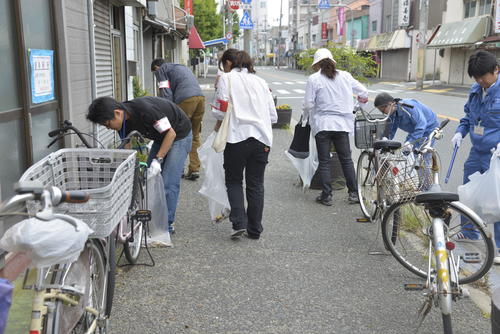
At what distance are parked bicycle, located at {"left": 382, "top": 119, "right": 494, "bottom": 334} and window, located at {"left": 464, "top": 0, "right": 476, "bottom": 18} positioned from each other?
31.9 meters

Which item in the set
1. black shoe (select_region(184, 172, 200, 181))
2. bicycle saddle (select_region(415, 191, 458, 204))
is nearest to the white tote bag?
bicycle saddle (select_region(415, 191, 458, 204))

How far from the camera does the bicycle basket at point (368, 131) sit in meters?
5.67

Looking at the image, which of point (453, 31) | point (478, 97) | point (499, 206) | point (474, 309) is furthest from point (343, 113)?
point (453, 31)

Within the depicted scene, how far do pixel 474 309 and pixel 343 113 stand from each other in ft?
Result: 10.0

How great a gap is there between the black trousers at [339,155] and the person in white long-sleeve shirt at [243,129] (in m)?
1.46

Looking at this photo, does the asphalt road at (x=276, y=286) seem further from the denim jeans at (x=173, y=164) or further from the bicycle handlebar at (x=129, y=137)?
the bicycle handlebar at (x=129, y=137)

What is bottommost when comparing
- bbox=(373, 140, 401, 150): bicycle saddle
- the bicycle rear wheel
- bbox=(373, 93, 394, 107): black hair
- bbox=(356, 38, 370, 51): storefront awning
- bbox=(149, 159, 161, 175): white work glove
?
the bicycle rear wheel

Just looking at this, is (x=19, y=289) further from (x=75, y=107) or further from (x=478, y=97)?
(x=478, y=97)

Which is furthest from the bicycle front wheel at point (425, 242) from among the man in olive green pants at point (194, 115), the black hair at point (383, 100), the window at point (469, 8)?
the window at point (469, 8)

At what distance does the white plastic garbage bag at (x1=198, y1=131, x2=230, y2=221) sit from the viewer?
5242mm

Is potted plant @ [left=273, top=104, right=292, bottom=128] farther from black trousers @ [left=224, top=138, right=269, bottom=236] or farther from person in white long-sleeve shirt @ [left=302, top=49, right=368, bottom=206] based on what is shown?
black trousers @ [left=224, top=138, right=269, bottom=236]

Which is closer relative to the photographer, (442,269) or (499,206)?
(442,269)

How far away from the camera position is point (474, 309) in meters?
3.73

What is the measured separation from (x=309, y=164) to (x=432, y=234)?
3.63 metres
